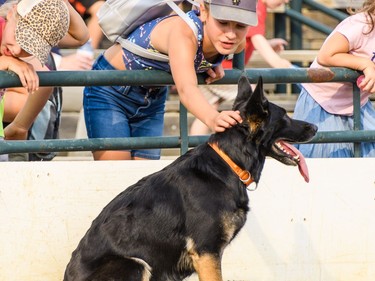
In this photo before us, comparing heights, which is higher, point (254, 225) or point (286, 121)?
point (286, 121)

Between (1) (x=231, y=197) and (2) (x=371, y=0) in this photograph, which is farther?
(2) (x=371, y=0)

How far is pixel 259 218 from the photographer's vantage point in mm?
6359

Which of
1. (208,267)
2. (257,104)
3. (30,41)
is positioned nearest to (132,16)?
(30,41)

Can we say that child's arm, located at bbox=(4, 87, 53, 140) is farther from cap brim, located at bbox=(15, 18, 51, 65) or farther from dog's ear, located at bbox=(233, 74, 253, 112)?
dog's ear, located at bbox=(233, 74, 253, 112)

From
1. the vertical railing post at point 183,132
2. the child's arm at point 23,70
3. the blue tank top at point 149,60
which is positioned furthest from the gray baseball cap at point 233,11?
the child's arm at point 23,70

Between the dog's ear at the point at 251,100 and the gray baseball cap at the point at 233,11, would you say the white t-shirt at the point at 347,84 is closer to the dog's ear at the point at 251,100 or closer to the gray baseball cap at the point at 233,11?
the gray baseball cap at the point at 233,11

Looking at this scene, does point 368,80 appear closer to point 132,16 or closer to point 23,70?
point 132,16

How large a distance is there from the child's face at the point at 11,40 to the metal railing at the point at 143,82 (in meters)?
0.12

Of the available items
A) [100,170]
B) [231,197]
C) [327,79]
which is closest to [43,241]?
[100,170]

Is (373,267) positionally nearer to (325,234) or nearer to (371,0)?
(325,234)

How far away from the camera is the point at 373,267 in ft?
21.4

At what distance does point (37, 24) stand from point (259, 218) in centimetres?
175

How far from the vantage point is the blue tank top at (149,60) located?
5930 mm

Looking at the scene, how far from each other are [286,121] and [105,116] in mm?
1278
